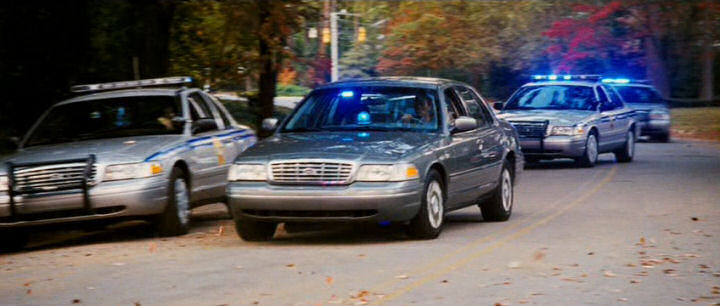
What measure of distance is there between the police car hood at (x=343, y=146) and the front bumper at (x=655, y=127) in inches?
870

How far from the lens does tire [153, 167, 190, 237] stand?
1328cm

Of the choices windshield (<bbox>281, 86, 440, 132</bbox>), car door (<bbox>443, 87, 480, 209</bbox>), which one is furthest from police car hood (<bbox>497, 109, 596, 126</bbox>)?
windshield (<bbox>281, 86, 440, 132</bbox>)

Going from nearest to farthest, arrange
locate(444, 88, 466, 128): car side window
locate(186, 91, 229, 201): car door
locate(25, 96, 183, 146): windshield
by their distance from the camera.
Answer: locate(444, 88, 466, 128): car side window < locate(25, 96, 183, 146): windshield < locate(186, 91, 229, 201): car door

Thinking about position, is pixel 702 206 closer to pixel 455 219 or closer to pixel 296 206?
Answer: pixel 455 219

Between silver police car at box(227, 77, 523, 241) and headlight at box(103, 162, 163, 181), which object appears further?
headlight at box(103, 162, 163, 181)

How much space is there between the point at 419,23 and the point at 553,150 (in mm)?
31150

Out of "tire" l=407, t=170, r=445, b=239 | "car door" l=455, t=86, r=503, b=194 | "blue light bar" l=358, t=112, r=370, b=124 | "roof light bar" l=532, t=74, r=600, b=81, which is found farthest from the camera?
"roof light bar" l=532, t=74, r=600, b=81

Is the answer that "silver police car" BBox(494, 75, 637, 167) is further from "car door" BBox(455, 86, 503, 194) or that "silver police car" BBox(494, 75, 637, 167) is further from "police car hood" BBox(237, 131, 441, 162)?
"police car hood" BBox(237, 131, 441, 162)

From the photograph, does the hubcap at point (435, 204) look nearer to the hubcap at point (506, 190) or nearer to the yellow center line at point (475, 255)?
the yellow center line at point (475, 255)

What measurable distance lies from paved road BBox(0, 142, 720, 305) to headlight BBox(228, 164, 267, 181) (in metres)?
0.63

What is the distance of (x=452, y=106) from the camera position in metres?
13.7

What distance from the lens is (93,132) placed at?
14.2m

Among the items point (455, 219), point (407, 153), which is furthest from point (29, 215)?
point (455, 219)

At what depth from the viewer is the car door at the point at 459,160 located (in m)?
13.1
